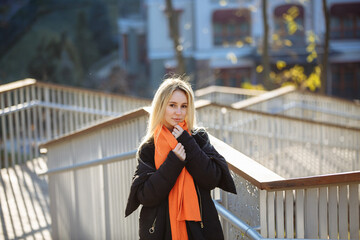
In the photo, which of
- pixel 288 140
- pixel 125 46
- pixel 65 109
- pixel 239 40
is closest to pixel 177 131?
pixel 288 140

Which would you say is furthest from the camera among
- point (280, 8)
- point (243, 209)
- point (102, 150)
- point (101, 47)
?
point (101, 47)

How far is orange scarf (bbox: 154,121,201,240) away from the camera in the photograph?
3012 mm

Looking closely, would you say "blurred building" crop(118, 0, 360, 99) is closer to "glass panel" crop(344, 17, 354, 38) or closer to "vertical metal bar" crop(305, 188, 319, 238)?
"glass panel" crop(344, 17, 354, 38)

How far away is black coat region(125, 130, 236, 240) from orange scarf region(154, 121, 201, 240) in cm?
4

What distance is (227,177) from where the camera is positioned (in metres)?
3.14

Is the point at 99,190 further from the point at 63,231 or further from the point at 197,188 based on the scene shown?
the point at 197,188

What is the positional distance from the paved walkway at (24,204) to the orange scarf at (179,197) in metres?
3.83

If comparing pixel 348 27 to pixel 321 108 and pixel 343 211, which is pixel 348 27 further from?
pixel 343 211

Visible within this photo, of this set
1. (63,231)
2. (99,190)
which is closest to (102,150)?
(99,190)

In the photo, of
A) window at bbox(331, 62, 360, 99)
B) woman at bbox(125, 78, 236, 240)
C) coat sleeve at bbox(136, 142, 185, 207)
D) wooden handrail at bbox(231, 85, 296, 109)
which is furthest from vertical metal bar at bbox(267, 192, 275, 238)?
window at bbox(331, 62, 360, 99)

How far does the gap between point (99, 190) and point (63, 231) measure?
4.03 ft

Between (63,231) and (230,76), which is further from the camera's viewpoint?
(230,76)

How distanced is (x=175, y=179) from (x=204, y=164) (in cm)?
20

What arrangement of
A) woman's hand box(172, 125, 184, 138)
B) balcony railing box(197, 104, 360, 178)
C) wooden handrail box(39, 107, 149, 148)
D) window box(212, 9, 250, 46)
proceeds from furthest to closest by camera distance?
window box(212, 9, 250, 46) → balcony railing box(197, 104, 360, 178) → wooden handrail box(39, 107, 149, 148) → woman's hand box(172, 125, 184, 138)
